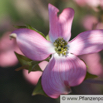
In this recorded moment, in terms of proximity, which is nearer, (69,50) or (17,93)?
(69,50)

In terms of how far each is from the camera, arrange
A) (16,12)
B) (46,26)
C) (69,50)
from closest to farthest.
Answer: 1. (69,50)
2. (46,26)
3. (16,12)

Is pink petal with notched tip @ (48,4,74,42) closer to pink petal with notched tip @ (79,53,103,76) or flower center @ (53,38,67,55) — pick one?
flower center @ (53,38,67,55)

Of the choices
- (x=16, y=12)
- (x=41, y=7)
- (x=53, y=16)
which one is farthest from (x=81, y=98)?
(x=16, y=12)

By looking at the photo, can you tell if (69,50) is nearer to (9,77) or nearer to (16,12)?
(9,77)

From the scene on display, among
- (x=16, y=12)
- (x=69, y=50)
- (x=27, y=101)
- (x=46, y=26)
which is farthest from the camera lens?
(x=16, y=12)

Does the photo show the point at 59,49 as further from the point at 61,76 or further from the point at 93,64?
the point at 93,64

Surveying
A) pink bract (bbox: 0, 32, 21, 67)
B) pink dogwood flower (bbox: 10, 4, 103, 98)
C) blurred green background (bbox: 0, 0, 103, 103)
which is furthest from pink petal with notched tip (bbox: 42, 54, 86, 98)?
pink bract (bbox: 0, 32, 21, 67)

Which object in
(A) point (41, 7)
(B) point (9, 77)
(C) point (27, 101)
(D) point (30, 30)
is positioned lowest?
(C) point (27, 101)

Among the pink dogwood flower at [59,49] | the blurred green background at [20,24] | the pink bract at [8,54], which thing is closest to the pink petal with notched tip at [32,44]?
the pink dogwood flower at [59,49]
